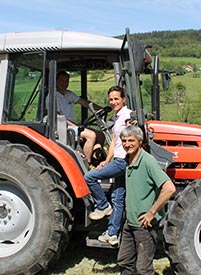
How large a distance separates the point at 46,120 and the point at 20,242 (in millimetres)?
1253

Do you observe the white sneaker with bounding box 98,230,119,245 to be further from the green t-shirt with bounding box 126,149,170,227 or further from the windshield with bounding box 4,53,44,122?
the windshield with bounding box 4,53,44,122

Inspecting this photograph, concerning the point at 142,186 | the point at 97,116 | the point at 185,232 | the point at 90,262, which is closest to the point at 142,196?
the point at 142,186

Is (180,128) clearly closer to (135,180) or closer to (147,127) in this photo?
(147,127)

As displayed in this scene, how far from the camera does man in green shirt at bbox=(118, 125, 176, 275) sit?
11.6 feet

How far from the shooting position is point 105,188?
15.7 ft

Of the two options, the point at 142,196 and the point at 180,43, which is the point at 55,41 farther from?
the point at 180,43

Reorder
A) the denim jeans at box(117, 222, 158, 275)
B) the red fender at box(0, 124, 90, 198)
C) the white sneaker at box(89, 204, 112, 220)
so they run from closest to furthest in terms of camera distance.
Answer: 1. the denim jeans at box(117, 222, 158, 275)
2. the red fender at box(0, 124, 90, 198)
3. the white sneaker at box(89, 204, 112, 220)

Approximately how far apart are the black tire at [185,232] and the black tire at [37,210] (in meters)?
0.99

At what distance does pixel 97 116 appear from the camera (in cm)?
488

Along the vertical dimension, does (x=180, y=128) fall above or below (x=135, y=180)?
above

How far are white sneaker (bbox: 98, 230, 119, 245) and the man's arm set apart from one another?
2.98 feet

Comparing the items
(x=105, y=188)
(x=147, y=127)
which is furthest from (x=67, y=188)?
(x=147, y=127)

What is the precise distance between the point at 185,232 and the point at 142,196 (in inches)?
33.0

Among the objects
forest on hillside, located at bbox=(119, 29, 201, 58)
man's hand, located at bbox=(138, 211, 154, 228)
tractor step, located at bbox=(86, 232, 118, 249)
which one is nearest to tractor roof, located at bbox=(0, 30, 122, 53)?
man's hand, located at bbox=(138, 211, 154, 228)
